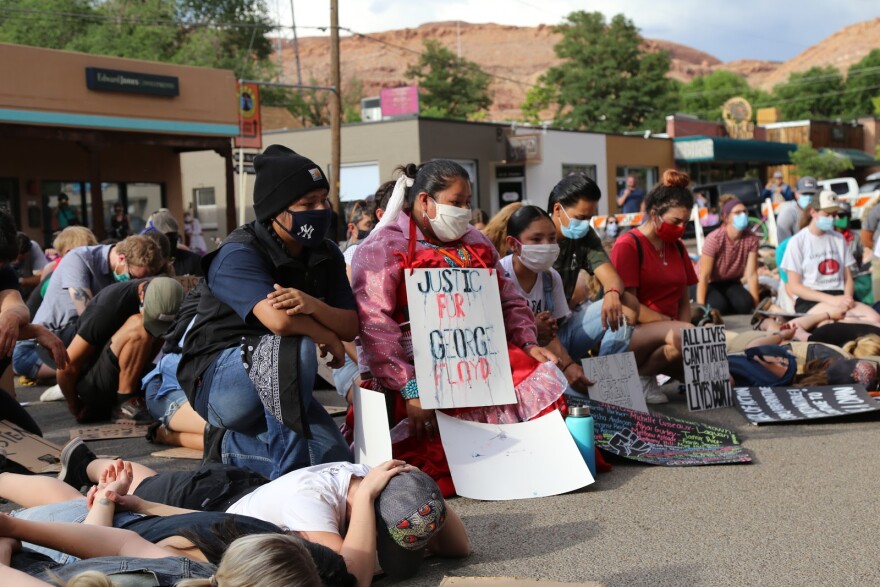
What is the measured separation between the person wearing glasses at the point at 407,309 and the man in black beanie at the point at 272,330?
315mm

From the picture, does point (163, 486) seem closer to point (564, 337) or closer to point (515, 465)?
point (515, 465)

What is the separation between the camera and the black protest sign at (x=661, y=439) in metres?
5.53

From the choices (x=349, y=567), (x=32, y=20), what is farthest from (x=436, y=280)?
(x=32, y=20)

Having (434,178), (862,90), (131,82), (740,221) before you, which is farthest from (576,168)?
(862,90)

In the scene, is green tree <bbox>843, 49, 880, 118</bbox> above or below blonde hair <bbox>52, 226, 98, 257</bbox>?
above

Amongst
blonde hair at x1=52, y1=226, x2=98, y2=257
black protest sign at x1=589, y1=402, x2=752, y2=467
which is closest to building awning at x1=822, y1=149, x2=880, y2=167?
blonde hair at x1=52, y1=226, x2=98, y2=257

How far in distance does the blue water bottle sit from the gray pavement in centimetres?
16

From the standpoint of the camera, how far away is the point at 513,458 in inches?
199

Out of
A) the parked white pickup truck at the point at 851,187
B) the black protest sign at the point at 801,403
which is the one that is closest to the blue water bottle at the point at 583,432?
the black protest sign at the point at 801,403

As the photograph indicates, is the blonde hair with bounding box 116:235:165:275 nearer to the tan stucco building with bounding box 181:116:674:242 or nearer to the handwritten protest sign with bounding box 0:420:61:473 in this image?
the handwritten protest sign with bounding box 0:420:61:473

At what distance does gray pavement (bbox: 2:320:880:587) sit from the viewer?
384 cm

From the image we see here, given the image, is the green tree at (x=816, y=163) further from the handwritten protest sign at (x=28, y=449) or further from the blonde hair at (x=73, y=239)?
the handwritten protest sign at (x=28, y=449)

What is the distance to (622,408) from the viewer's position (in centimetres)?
594

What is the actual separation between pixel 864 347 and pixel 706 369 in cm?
155
